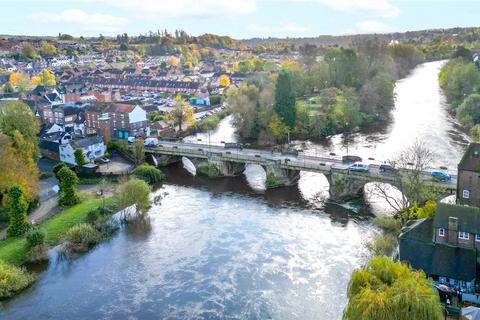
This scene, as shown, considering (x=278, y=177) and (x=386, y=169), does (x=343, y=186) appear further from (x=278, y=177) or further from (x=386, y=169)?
(x=278, y=177)

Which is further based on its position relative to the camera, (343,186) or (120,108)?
(120,108)

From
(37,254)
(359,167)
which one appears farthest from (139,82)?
(37,254)

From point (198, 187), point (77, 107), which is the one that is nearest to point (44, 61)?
point (77, 107)

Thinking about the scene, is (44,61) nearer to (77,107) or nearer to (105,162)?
(77,107)

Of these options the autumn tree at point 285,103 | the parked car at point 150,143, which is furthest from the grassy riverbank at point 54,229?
the autumn tree at point 285,103

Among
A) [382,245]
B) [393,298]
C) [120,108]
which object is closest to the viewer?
[393,298]

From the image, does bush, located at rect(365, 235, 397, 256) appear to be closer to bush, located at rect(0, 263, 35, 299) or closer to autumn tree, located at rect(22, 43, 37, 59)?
bush, located at rect(0, 263, 35, 299)

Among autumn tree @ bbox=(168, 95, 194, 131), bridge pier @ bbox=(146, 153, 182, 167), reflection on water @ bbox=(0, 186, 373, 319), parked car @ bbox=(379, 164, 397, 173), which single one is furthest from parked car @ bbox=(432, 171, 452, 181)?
autumn tree @ bbox=(168, 95, 194, 131)

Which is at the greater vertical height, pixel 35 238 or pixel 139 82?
pixel 139 82
